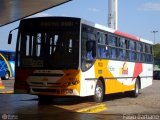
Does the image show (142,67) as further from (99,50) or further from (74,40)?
(74,40)

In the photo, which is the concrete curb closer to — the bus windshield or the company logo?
the bus windshield

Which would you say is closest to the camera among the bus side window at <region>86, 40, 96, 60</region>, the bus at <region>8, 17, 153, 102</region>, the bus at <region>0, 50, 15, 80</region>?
the bus at <region>8, 17, 153, 102</region>

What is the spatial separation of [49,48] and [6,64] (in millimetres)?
27008

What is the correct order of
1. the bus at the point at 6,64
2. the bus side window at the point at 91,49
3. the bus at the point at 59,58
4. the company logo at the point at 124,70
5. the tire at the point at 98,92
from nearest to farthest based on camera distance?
the bus at the point at 59,58
the bus side window at the point at 91,49
the tire at the point at 98,92
the company logo at the point at 124,70
the bus at the point at 6,64

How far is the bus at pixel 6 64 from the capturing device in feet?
137

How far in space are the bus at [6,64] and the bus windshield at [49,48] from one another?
84.4 feet

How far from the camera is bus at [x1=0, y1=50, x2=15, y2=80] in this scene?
4161 centimetres


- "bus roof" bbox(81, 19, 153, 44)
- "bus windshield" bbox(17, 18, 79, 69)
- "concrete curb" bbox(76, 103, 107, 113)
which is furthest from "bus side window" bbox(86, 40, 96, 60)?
"concrete curb" bbox(76, 103, 107, 113)

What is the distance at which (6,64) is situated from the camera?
42.2 meters

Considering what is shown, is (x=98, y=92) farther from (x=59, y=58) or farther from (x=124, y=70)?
(x=124, y=70)

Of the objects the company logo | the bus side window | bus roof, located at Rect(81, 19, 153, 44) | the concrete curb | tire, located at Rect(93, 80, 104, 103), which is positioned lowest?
the concrete curb

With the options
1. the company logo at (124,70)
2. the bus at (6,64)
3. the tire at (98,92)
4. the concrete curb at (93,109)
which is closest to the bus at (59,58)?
the tire at (98,92)

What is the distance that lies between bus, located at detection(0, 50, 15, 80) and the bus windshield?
25737 millimetres

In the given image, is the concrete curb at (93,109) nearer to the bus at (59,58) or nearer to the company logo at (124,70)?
the bus at (59,58)
